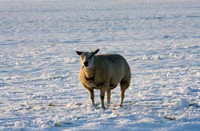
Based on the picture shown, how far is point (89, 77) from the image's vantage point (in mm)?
8156

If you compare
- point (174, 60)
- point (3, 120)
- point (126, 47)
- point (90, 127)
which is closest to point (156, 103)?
point (90, 127)

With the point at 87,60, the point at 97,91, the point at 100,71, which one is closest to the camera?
the point at 87,60

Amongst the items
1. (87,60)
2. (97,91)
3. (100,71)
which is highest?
(87,60)

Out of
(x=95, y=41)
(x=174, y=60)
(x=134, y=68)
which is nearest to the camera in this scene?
(x=134, y=68)

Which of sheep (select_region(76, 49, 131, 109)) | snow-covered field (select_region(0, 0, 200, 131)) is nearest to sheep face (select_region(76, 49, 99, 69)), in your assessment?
sheep (select_region(76, 49, 131, 109))

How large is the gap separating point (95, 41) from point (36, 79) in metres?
11.4

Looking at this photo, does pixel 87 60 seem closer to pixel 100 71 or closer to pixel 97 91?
pixel 100 71

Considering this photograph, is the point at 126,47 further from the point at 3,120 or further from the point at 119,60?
the point at 3,120

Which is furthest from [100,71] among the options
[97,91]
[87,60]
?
[97,91]

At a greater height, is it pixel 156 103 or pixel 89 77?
pixel 89 77

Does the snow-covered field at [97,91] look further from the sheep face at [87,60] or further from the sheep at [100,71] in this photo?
the sheep face at [87,60]

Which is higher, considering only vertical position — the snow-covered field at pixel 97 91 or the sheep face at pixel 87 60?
the sheep face at pixel 87 60

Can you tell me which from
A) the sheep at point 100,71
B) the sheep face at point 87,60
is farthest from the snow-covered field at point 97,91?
the sheep face at point 87,60

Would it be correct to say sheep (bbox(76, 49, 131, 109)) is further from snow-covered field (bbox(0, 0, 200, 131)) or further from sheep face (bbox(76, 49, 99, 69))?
snow-covered field (bbox(0, 0, 200, 131))
